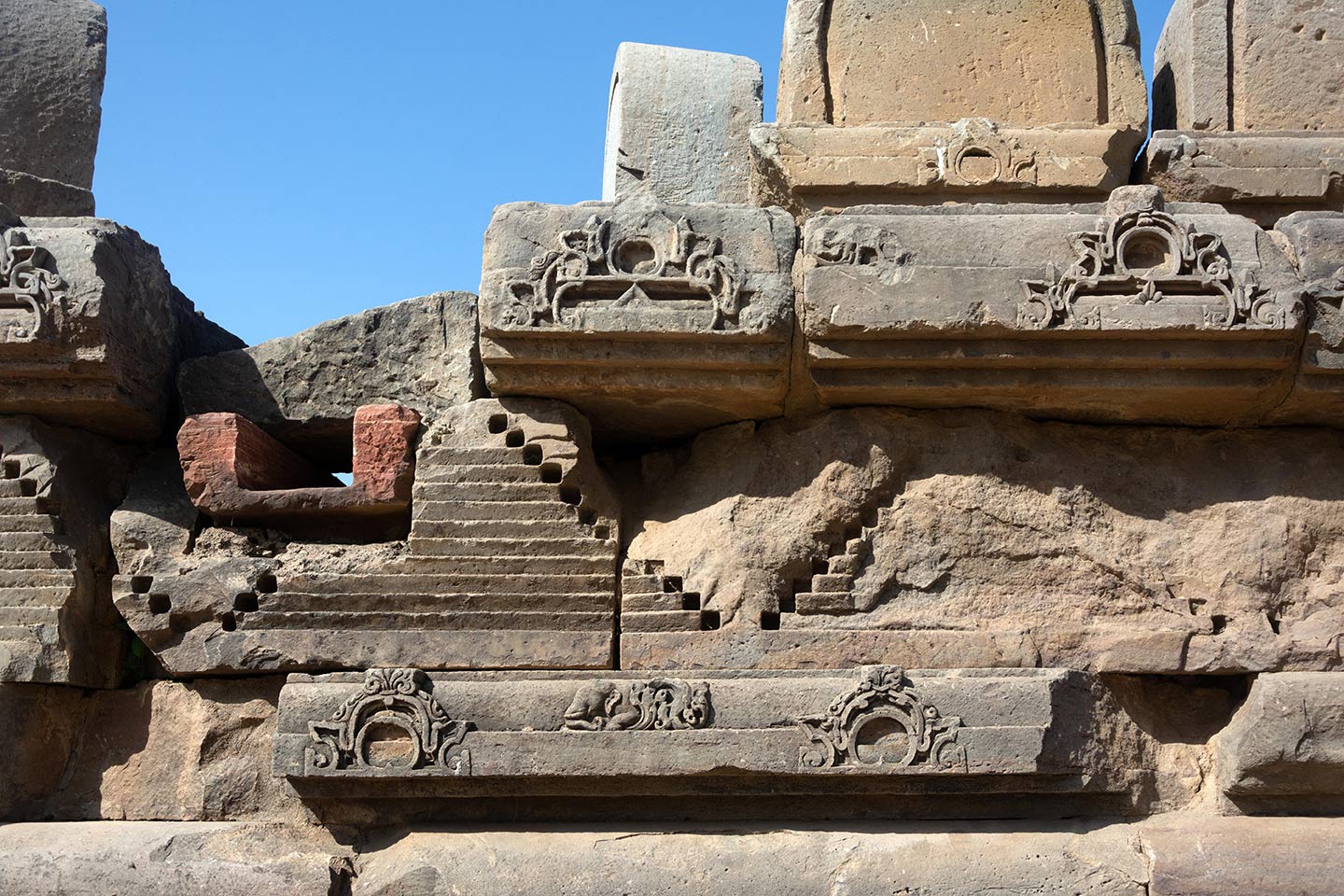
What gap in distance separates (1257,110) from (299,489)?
3.33 metres

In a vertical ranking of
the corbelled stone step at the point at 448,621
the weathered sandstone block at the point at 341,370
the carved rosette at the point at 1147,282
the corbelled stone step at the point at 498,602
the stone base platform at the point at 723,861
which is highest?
the carved rosette at the point at 1147,282

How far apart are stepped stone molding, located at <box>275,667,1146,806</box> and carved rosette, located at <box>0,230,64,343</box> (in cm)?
132

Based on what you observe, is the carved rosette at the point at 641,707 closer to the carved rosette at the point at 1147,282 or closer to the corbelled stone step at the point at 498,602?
the corbelled stone step at the point at 498,602

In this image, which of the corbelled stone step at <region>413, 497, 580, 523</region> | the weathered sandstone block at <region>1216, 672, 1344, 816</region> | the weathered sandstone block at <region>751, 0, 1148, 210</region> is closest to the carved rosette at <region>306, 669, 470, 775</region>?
the corbelled stone step at <region>413, 497, 580, 523</region>

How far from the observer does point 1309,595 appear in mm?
3994

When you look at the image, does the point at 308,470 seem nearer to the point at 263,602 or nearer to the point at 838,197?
the point at 263,602

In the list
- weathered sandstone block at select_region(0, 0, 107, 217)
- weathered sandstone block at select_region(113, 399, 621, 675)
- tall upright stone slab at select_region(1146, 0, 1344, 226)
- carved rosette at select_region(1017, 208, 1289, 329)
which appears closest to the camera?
carved rosette at select_region(1017, 208, 1289, 329)

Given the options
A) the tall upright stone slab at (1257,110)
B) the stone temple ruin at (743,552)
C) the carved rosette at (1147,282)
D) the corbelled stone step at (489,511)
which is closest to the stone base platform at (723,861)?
the stone temple ruin at (743,552)

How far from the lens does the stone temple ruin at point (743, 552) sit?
146 inches

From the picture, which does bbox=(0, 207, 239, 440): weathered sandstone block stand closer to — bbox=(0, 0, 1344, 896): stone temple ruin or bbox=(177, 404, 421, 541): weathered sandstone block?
bbox=(0, 0, 1344, 896): stone temple ruin

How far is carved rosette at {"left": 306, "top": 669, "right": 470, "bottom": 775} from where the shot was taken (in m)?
3.72

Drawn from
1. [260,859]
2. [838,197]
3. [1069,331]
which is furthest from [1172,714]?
[260,859]

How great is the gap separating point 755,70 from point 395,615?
2.46 m

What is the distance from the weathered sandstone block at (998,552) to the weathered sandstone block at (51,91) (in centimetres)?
249
